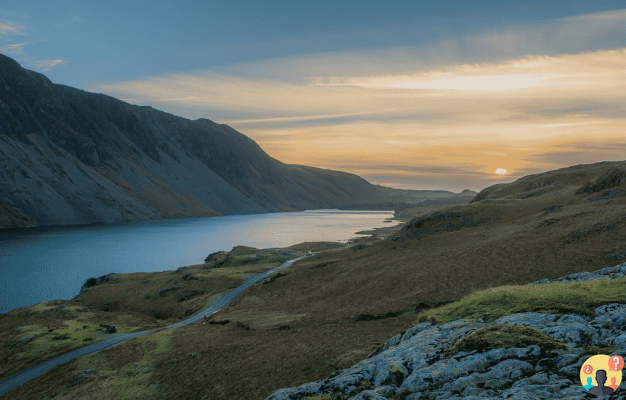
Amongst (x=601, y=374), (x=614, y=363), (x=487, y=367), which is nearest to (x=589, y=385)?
(x=601, y=374)

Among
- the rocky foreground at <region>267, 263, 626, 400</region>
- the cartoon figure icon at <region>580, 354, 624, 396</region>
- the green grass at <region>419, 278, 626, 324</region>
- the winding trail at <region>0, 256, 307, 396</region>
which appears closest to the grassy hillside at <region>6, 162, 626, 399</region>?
the green grass at <region>419, 278, 626, 324</region>

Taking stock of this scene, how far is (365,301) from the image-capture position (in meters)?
40.2

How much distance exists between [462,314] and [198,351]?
80.8ft

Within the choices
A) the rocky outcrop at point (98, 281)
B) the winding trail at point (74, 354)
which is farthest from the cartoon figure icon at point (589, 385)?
the rocky outcrop at point (98, 281)

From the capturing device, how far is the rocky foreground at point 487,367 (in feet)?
33.7

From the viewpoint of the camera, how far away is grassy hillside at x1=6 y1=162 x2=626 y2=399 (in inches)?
965

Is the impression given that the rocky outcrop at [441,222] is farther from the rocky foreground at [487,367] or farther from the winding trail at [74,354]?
the rocky foreground at [487,367]

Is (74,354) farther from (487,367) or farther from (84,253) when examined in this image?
(84,253)

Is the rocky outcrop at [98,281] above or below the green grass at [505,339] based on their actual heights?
below

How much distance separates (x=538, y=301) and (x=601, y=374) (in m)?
8.84

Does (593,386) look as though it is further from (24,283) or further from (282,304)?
(24,283)

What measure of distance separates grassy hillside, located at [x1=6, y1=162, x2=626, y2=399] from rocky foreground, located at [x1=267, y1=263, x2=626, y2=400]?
1512mm

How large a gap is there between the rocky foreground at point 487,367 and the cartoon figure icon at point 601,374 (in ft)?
1.12

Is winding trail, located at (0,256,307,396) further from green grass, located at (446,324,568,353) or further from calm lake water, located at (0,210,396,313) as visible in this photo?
green grass, located at (446,324,568,353)
